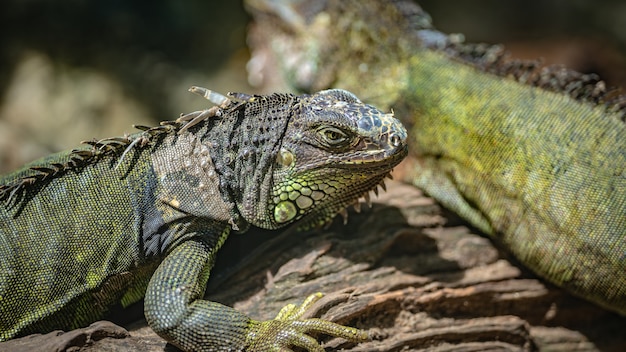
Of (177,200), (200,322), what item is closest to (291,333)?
(200,322)

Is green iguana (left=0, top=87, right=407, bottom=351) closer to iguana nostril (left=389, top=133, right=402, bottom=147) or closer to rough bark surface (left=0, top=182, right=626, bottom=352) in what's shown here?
iguana nostril (left=389, top=133, right=402, bottom=147)

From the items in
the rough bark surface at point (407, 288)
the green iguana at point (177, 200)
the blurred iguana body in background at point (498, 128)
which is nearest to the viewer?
the green iguana at point (177, 200)

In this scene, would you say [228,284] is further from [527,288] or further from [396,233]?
[527,288]

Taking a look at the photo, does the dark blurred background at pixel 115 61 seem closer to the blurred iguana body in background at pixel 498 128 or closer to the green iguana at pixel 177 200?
the blurred iguana body in background at pixel 498 128

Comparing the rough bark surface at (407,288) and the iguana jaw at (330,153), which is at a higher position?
the iguana jaw at (330,153)

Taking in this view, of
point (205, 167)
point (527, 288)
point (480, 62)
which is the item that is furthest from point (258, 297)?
point (480, 62)

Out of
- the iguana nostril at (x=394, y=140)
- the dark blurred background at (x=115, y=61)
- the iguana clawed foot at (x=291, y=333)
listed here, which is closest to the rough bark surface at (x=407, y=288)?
the iguana clawed foot at (x=291, y=333)

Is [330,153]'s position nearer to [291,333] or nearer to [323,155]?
[323,155]

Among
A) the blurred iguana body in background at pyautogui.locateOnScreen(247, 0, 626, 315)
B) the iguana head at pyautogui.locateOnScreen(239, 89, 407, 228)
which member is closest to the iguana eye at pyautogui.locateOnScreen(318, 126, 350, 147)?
the iguana head at pyautogui.locateOnScreen(239, 89, 407, 228)
